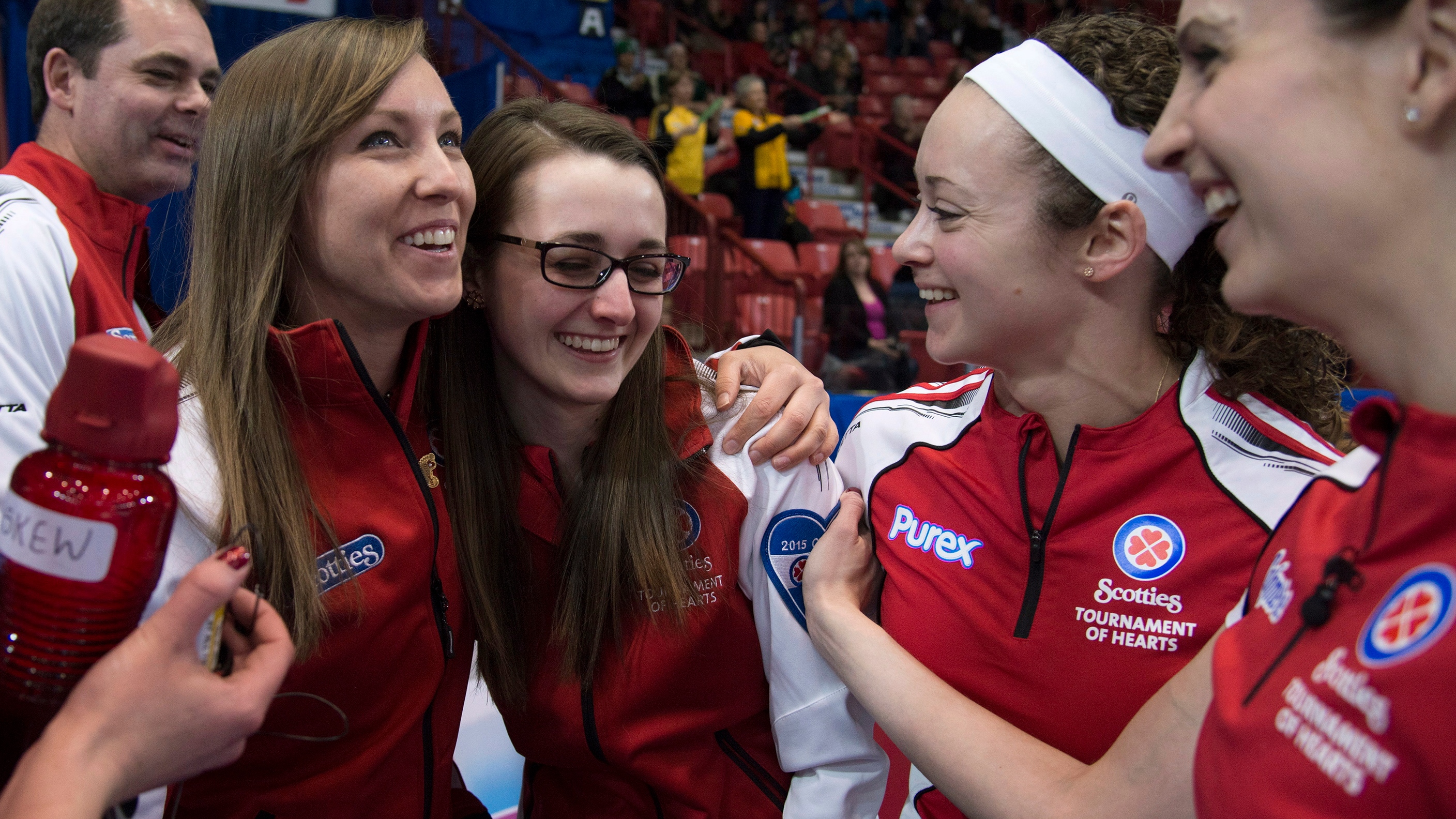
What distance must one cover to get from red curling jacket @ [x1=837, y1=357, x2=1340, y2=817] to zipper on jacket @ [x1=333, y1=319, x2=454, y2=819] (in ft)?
2.66

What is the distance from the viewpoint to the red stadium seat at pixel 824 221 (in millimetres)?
10711

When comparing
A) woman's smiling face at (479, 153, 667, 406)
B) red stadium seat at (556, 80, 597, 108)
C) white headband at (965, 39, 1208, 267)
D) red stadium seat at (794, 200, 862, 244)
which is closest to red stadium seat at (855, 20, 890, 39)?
red stadium seat at (794, 200, 862, 244)

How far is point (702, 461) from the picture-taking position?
78.7 inches

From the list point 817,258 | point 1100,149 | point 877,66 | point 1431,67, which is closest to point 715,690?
point 1100,149

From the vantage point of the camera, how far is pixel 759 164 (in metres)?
9.48

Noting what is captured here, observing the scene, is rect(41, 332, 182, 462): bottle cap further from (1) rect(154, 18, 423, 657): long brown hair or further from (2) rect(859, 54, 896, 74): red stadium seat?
(2) rect(859, 54, 896, 74): red stadium seat

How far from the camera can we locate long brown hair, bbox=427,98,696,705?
1.87 meters

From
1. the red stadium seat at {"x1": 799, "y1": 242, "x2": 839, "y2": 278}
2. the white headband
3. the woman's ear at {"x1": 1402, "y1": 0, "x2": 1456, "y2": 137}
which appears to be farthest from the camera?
the red stadium seat at {"x1": 799, "y1": 242, "x2": 839, "y2": 278}

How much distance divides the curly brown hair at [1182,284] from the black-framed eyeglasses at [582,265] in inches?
28.8

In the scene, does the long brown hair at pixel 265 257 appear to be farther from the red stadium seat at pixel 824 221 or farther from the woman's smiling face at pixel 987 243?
the red stadium seat at pixel 824 221

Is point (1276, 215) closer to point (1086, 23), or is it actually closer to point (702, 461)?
point (1086, 23)

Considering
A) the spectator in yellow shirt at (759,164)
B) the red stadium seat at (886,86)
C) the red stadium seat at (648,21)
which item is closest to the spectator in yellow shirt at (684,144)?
the spectator in yellow shirt at (759,164)

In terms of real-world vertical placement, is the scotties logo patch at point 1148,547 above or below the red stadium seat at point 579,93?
above

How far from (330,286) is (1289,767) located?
5.25 ft
